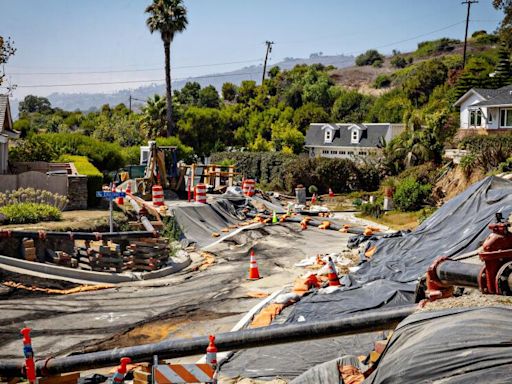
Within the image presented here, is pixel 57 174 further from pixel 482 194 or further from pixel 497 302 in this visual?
pixel 497 302

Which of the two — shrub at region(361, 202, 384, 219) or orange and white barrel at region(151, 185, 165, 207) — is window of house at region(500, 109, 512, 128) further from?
orange and white barrel at region(151, 185, 165, 207)

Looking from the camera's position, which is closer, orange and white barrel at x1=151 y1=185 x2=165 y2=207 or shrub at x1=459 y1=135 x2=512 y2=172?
orange and white barrel at x1=151 y1=185 x2=165 y2=207

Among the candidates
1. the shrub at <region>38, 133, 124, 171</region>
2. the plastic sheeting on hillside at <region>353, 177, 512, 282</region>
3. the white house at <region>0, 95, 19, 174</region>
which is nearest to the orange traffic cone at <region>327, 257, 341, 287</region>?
the plastic sheeting on hillside at <region>353, 177, 512, 282</region>

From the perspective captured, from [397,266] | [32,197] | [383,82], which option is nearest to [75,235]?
[32,197]

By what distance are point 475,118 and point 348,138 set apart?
1201 cm

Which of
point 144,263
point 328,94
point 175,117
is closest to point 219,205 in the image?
point 144,263

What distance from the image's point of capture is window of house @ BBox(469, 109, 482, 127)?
46647mm

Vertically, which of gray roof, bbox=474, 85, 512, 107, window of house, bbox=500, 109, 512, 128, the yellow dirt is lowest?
the yellow dirt

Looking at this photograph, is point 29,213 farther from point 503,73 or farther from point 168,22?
point 503,73

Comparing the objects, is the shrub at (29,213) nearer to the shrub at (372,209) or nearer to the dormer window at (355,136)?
the shrub at (372,209)

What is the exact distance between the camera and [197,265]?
21.8 m

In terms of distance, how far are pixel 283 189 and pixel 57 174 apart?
21.4 m

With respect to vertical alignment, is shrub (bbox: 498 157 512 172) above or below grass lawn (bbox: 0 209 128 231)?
above

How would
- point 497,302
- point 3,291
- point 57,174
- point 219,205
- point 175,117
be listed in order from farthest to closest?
point 175,117
point 219,205
point 57,174
point 3,291
point 497,302
